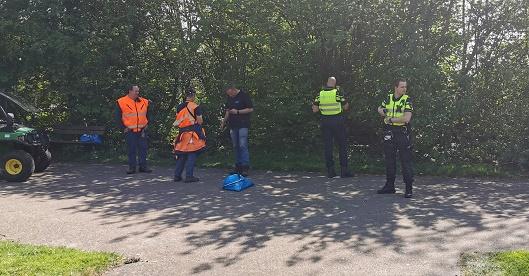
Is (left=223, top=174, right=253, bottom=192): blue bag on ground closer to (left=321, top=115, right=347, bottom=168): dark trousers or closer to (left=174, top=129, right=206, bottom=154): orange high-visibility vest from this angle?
(left=174, top=129, right=206, bottom=154): orange high-visibility vest

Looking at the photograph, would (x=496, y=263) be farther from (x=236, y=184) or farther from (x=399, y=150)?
(x=236, y=184)

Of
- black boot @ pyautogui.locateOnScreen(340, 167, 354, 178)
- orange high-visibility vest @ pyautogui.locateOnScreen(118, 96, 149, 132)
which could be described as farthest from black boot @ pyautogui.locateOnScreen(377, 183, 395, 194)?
orange high-visibility vest @ pyautogui.locateOnScreen(118, 96, 149, 132)

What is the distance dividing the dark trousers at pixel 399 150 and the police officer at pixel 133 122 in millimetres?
5069

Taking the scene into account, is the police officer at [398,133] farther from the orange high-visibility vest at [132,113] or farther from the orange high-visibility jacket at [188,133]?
the orange high-visibility vest at [132,113]

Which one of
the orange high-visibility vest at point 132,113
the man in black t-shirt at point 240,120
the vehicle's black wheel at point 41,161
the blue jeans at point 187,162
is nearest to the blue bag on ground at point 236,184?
the blue jeans at point 187,162

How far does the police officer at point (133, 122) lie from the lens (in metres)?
10.9

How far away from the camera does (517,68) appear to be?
11031mm

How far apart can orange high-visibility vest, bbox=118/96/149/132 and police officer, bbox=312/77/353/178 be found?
11.8ft

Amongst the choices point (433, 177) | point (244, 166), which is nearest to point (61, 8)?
point (244, 166)

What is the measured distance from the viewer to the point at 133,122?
10.9 meters

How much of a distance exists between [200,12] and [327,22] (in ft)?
10.5

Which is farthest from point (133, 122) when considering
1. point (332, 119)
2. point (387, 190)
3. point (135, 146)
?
point (387, 190)

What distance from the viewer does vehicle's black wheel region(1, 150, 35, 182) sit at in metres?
9.98

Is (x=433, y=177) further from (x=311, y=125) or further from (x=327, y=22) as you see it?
(x=327, y=22)
